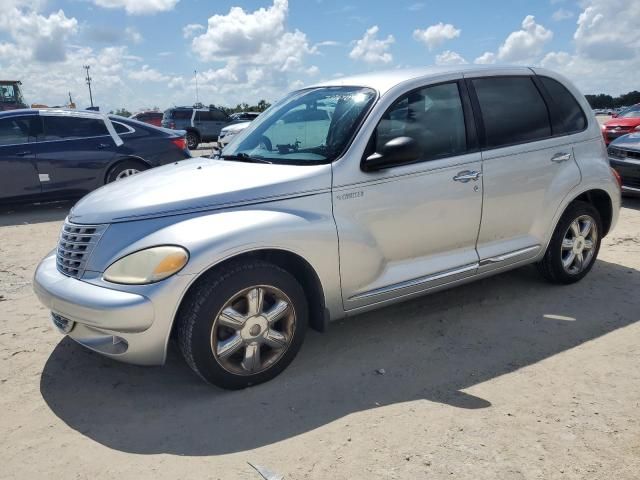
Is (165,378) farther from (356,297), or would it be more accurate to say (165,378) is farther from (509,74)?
(509,74)

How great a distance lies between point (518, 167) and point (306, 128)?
1.61 meters

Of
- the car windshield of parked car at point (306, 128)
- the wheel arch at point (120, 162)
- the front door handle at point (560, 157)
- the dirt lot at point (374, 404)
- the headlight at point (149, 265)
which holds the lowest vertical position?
the dirt lot at point (374, 404)

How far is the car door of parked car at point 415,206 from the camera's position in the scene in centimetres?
335

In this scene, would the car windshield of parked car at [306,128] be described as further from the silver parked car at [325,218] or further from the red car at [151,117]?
the red car at [151,117]

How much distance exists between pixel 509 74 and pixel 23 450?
4027 mm

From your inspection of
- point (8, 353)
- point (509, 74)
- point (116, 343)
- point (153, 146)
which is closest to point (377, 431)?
point (116, 343)

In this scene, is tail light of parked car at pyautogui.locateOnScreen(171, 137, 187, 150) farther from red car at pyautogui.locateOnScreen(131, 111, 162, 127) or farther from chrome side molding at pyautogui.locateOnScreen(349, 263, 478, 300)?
red car at pyautogui.locateOnScreen(131, 111, 162, 127)

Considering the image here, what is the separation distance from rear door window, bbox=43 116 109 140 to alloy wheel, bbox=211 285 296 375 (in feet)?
20.6

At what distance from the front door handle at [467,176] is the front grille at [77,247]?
228 cm

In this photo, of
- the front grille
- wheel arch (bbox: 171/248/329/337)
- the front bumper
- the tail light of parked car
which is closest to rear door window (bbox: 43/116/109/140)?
the tail light of parked car

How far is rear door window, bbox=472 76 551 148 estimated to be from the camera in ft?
13.1

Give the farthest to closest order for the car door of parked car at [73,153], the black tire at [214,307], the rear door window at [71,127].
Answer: the rear door window at [71,127] < the car door of parked car at [73,153] < the black tire at [214,307]

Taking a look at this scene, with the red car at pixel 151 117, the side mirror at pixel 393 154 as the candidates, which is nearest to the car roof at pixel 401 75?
the side mirror at pixel 393 154

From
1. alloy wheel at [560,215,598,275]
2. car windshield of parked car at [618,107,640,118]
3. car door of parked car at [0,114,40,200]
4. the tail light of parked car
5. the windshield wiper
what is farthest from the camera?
car windshield of parked car at [618,107,640,118]
